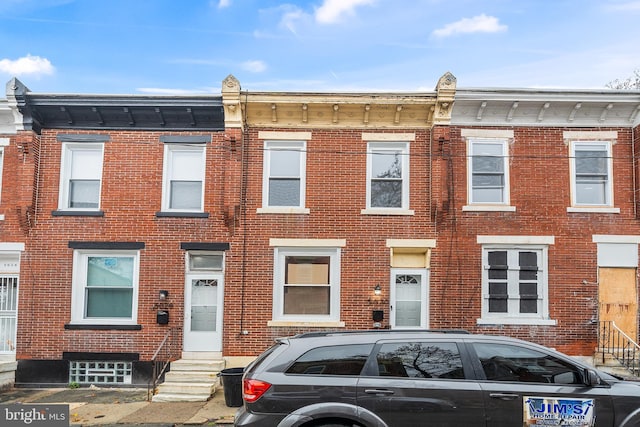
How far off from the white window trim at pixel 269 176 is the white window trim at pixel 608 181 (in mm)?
6142

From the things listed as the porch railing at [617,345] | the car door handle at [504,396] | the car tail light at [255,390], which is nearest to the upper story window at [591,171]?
the porch railing at [617,345]

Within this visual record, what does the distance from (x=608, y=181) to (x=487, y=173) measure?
9.21 ft

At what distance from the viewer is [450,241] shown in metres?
11.7

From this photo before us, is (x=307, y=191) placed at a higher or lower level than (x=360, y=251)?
higher

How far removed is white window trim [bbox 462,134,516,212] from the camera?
11781 mm

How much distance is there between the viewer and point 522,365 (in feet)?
18.2

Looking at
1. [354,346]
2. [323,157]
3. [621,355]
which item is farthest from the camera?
[323,157]

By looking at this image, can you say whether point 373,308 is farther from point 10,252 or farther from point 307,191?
point 10,252

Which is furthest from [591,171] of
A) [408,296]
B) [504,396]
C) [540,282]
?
[504,396]

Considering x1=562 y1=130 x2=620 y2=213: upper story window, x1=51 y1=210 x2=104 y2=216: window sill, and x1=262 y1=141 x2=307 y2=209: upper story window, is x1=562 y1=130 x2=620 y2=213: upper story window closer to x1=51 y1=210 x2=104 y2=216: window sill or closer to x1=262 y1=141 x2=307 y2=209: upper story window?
x1=262 y1=141 x2=307 y2=209: upper story window

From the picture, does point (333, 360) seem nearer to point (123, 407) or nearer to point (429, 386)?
point (429, 386)

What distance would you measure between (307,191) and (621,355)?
785 cm

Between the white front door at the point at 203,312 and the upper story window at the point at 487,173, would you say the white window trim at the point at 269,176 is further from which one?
the upper story window at the point at 487,173

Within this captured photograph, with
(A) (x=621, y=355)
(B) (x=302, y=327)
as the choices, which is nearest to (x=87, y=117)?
(B) (x=302, y=327)
